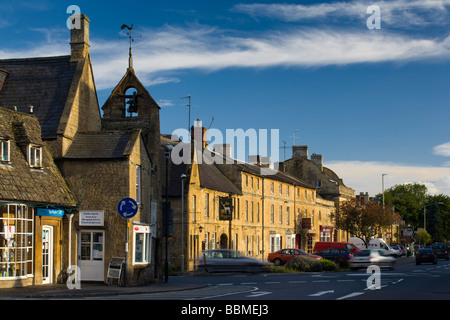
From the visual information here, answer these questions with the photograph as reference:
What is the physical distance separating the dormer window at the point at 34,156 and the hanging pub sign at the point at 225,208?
27774 millimetres

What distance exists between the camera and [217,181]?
55875 mm

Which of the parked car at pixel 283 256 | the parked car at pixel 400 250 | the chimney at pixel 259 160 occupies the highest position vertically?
the chimney at pixel 259 160

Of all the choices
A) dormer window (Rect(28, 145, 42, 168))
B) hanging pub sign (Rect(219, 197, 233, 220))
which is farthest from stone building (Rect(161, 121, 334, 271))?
dormer window (Rect(28, 145, 42, 168))

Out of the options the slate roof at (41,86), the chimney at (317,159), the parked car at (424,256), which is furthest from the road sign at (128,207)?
the chimney at (317,159)

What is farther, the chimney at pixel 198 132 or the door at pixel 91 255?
the chimney at pixel 198 132

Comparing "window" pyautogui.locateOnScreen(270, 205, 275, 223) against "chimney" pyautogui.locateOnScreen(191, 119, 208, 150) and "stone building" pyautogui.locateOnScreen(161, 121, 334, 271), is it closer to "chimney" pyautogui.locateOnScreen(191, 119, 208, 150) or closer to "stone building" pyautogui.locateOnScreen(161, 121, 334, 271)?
"stone building" pyautogui.locateOnScreen(161, 121, 334, 271)

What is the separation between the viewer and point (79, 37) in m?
31.0

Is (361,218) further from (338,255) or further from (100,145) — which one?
(100,145)

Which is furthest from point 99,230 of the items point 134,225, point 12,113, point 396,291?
point 396,291

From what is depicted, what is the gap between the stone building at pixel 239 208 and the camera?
4912 cm

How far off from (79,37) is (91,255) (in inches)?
440

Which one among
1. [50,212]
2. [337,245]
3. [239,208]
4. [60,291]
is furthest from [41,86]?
[337,245]

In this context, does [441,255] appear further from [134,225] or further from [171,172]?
[134,225]

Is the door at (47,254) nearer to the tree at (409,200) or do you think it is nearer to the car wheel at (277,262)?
the car wheel at (277,262)
